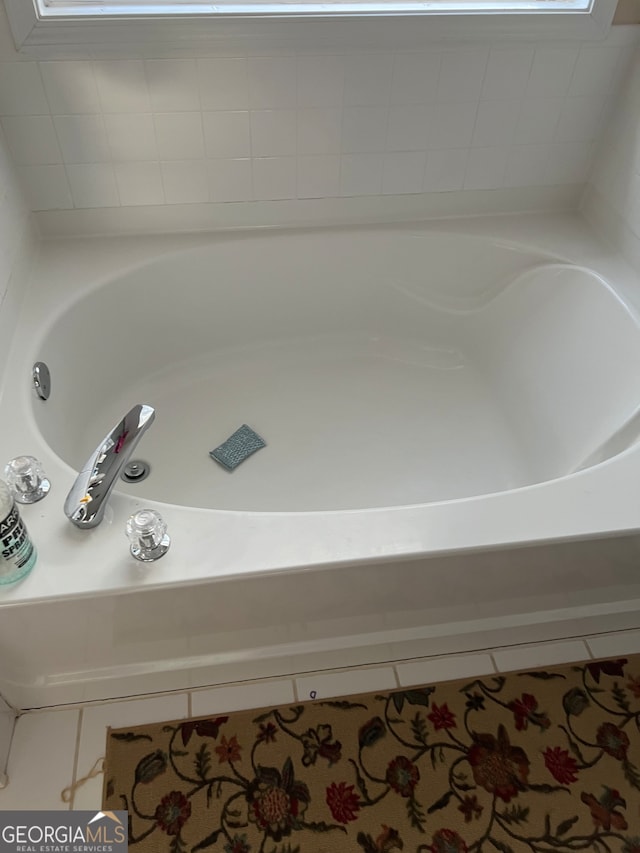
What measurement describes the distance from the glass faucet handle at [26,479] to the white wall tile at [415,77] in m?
1.14

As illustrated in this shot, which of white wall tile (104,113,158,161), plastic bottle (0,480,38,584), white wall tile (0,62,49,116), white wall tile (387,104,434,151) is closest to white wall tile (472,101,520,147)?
white wall tile (387,104,434,151)

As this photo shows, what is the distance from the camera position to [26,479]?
1.08m

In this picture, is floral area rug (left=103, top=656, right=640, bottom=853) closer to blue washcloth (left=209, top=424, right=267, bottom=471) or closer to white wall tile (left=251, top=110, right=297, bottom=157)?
blue washcloth (left=209, top=424, right=267, bottom=471)

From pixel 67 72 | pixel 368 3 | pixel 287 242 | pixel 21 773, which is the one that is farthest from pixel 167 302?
pixel 21 773

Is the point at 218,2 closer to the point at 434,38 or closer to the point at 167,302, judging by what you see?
the point at 434,38

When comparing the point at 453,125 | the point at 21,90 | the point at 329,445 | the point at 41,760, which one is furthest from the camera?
the point at 329,445

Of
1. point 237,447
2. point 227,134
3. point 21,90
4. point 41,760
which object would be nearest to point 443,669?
point 237,447

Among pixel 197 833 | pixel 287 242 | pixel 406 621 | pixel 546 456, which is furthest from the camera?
pixel 287 242

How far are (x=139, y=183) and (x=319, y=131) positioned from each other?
0.45 meters

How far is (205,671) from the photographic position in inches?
52.6

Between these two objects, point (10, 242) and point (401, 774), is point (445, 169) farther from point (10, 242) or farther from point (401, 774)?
point (401, 774)

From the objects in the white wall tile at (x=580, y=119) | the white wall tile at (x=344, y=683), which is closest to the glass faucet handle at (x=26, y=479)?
the white wall tile at (x=344, y=683)

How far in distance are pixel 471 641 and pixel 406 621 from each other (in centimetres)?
20

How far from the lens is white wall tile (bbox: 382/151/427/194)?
1.61m
